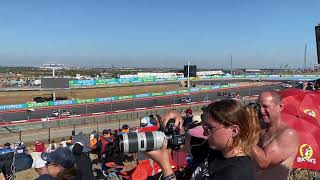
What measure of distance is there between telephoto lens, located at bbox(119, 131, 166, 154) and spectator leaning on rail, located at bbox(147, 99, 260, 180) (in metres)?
0.06

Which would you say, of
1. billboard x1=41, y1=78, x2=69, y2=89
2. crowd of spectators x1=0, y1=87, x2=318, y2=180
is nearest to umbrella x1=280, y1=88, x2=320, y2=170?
crowd of spectators x1=0, y1=87, x2=318, y2=180

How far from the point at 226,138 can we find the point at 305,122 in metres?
4.76

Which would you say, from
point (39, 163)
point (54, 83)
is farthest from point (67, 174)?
point (54, 83)

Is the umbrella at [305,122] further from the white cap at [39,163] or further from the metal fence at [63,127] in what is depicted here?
the metal fence at [63,127]

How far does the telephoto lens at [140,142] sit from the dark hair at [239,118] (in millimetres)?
399

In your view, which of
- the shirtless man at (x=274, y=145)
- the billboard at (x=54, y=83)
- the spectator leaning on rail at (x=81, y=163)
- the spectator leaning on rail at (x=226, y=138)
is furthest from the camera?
the billboard at (x=54, y=83)

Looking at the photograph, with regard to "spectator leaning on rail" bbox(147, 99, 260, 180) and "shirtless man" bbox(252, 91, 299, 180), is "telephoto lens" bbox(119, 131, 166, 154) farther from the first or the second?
"shirtless man" bbox(252, 91, 299, 180)

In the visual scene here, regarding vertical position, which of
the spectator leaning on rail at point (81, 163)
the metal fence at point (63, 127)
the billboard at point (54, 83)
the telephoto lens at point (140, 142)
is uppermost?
the telephoto lens at point (140, 142)

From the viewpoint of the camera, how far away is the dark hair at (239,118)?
266 centimetres

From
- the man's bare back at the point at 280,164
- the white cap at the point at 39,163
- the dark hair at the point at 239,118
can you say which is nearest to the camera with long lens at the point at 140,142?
the dark hair at the point at 239,118

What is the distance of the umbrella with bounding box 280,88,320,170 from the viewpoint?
22.2ft

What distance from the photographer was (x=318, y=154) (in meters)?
6.78

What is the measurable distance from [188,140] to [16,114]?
117 ft

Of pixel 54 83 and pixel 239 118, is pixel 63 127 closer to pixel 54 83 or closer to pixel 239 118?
pixel 54 83
